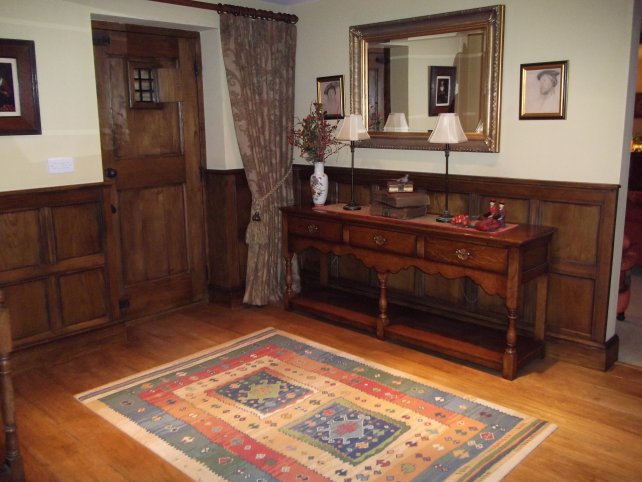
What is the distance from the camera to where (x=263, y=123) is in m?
4.72

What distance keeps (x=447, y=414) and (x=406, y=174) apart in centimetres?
185

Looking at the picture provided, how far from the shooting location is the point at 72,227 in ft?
12.6

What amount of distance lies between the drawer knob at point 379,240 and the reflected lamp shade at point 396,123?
0.86 m

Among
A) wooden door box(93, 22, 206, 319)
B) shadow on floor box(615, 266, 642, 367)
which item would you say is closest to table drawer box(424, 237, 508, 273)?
shadow on floor box(615, 266, 642, 367)

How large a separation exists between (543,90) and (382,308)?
67.0 inches

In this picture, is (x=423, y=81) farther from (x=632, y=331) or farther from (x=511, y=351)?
(x=632, y=331)

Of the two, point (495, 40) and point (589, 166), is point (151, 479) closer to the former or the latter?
point (589, 166)

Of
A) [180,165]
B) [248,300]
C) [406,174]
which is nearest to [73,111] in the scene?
[180,165]

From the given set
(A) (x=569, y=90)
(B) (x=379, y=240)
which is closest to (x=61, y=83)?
(B) (x=379, y=240)

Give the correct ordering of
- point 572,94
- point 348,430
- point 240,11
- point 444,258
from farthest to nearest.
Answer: point 240,11, point 444,258, point 572,94, point 348,430

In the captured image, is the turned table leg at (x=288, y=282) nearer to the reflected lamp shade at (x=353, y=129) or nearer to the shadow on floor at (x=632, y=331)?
the reflected lamp shade at (x=353, y=129)

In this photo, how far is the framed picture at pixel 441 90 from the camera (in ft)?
13.2

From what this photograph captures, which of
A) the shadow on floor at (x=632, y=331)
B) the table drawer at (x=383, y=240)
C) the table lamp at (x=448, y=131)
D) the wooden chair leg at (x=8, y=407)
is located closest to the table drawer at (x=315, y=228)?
the table drawer at (x=383, y=240)

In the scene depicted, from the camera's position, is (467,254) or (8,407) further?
(467,254)
